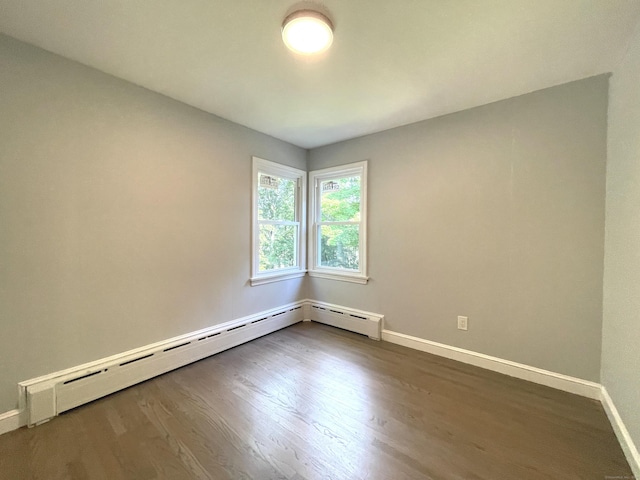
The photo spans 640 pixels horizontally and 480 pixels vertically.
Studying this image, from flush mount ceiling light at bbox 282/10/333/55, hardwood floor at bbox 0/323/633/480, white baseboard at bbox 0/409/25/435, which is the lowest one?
hardwood floor at bbox 0/323/633/480

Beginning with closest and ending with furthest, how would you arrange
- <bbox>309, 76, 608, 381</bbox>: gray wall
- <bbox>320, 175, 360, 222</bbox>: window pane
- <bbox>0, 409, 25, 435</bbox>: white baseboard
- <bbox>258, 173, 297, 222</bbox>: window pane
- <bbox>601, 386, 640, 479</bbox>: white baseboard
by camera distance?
<bbox>601, 386, 640, 479</bbox>: white baseboard, <bbox>0, 409, 25, 435</bbox>: white baseboard, <bbox>309, 76, 608, 381</bbox>: gray wall, <bbox>258, 173, 297, 222</bbox>: window pane, <bbox>320, 175, 360, 222</bbox>: window pane

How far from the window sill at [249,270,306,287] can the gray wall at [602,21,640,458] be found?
2970 millimetres

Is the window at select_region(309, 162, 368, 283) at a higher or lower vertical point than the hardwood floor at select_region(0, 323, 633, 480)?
higher

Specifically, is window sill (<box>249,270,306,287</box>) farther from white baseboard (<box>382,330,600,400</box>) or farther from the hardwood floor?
white baseboard (<box>382,330,600,400</box>)

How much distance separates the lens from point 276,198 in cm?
346

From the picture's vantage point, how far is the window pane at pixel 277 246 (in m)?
3.29

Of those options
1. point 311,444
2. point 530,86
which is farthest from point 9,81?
point 530,86

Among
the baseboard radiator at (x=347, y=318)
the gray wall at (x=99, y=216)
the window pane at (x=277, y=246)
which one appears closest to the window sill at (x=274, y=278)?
the window pane at (x=277, y=246)

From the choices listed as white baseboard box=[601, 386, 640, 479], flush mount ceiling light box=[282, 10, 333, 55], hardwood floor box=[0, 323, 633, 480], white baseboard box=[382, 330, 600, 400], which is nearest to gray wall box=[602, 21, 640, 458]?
white baseboard box=[601, 386, 640, 479]

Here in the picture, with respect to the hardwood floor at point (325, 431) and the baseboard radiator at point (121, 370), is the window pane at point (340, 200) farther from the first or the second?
the hardwood floor at point (325, 431)

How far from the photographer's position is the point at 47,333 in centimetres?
178

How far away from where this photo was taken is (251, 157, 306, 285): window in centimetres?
314

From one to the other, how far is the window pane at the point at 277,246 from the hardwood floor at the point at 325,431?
52.1 inches

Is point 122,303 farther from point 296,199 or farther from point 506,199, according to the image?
point 506,199
